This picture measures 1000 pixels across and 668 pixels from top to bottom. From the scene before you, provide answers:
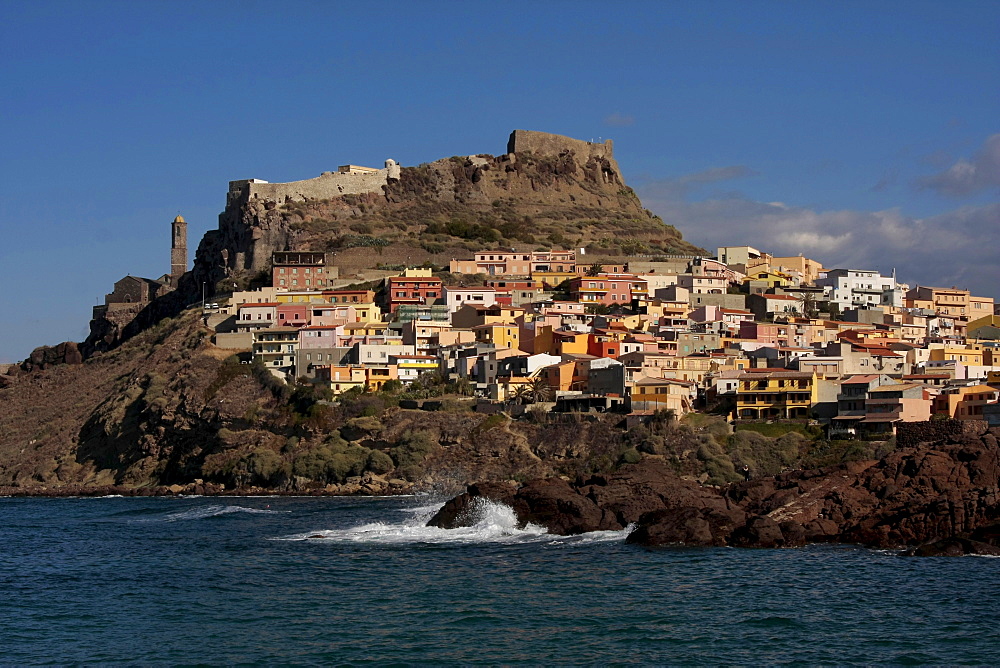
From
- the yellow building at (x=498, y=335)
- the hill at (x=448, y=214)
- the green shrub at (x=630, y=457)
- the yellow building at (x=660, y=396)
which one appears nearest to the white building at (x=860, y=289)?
the hill at (x=448, y=214)

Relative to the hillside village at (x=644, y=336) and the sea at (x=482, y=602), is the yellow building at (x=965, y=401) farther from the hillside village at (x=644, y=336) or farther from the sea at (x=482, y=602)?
the sea at (x=482, y=602)

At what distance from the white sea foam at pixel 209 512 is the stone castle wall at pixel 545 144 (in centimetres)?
7277

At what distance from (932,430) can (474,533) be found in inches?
935

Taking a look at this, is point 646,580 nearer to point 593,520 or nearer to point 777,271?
point 593,520

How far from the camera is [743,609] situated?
101 feet

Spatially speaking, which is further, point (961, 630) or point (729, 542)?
point (729, 542)

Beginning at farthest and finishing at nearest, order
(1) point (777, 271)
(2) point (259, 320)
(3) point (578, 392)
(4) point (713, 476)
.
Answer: (1) point (777, 271), (2) point (259, 320), (3) point (578, 392), (4) point (713, 476)

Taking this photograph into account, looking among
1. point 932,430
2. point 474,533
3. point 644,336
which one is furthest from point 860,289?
point 474,533

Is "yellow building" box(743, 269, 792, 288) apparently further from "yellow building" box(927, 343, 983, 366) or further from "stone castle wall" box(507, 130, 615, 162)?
"stone castle wall" box(507, 130, 615, 162)

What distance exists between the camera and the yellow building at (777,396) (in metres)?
65.1

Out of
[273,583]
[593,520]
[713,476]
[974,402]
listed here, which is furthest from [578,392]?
[273,583]

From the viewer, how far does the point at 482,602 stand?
32.1 metres

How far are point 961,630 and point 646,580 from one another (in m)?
8.38

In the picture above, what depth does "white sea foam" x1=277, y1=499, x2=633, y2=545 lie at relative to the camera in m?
42.0
